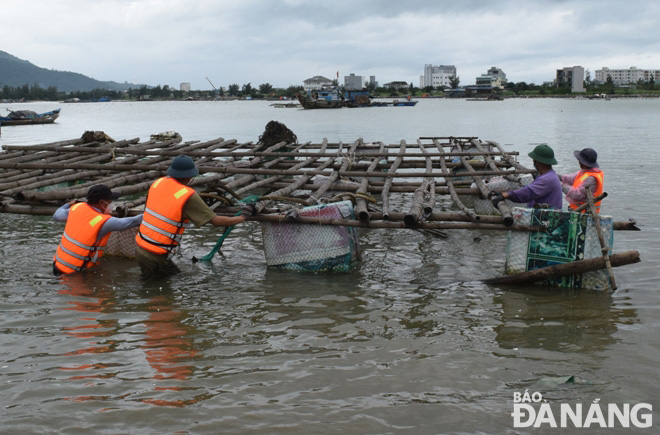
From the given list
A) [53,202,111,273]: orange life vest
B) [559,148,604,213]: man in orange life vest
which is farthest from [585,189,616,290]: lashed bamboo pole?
[53,202,111,273]: orange life vest

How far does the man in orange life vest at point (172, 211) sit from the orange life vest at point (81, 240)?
59 centimetres

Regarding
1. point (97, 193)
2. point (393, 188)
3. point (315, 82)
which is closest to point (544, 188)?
point (393, 188)

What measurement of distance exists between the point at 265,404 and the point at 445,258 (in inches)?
208

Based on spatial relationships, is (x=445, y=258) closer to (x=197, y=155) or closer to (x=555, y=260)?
(x=555, y=260)

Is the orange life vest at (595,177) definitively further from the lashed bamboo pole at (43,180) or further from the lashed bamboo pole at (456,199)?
the lashed bamboo pole at (43,180)

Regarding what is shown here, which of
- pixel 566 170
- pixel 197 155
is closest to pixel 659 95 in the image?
pixel 566 170

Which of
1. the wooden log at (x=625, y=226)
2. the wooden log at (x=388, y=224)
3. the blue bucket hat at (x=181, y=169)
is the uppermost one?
the blue bucket hat at (x=181, y=169)

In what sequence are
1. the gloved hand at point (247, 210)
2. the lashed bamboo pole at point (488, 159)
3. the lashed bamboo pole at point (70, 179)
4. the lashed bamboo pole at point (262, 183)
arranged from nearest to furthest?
the gloved hand at point (247, 210)
the lashed bamboo pole at point (70, 179)
the lashed bamboo pole at point (262, 183)
the lashed bamboo pole at point (488, 159)

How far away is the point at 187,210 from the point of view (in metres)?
6.88

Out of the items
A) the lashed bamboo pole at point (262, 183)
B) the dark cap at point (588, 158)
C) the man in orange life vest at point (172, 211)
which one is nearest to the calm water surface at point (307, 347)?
the man in orange life vest at point (172, 211)

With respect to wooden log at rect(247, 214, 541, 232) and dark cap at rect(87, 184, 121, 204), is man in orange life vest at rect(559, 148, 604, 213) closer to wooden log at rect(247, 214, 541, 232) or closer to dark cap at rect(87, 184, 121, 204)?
wooden log at rect(247, 214, 541, 232)

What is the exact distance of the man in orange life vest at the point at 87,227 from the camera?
720 centimetres

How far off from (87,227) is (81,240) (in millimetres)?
264

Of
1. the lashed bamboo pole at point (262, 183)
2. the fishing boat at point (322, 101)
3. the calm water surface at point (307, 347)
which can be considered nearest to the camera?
the calm water surface at point (307, 347)
